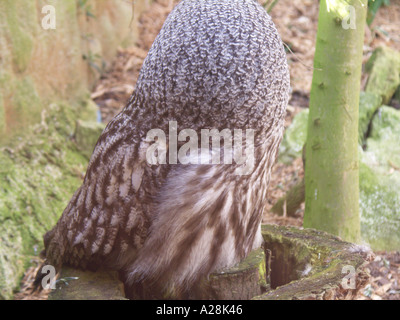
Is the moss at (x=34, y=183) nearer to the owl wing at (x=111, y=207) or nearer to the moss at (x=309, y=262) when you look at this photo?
the owl wing at (x=111, y=207)

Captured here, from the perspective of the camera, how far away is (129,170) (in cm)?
168

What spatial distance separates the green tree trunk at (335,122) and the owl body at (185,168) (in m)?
0.77

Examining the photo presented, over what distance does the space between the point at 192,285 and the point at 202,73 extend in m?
0.76

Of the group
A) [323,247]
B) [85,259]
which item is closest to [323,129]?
[323,247]

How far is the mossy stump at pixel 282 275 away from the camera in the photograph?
172 centimetres

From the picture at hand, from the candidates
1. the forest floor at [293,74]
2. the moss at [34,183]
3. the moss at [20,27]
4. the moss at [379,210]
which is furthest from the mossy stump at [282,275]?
the moss at [20,27]

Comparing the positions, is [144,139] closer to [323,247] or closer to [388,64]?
[323,247]

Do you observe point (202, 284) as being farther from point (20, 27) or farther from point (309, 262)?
point (20, 27)

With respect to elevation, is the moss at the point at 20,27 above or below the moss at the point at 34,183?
above

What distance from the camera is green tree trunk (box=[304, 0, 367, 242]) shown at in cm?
238

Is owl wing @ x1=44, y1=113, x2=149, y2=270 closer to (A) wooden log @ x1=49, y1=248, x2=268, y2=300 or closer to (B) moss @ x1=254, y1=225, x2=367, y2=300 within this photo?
(A) wooden log @ x1=49, y1=248, x2=268, y2=300

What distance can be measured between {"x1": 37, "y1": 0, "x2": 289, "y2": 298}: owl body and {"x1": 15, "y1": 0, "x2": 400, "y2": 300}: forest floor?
3.10ft

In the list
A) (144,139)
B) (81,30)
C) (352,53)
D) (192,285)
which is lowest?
(192,285)

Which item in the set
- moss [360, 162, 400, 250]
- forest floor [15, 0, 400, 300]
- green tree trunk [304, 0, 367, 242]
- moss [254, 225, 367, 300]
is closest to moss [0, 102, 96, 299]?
forest floor [15, 0, 400, 300]
